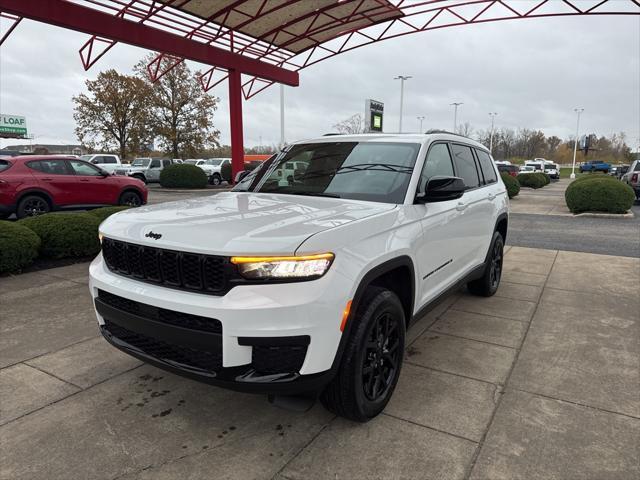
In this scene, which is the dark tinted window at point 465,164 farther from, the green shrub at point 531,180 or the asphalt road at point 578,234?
the green shrub at point 531,180

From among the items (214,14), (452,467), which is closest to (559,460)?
(452,467)

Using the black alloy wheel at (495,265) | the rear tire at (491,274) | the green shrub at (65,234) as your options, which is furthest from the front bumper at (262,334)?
the green shrub at (65,234)

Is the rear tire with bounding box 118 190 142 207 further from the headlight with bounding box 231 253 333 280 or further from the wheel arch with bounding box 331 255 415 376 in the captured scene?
the headlight with bounding box 231 253 333 280

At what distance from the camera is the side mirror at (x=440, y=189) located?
322 centimetres

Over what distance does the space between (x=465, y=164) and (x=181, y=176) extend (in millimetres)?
22868

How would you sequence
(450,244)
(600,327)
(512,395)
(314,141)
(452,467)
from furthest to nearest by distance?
(600,327)
(314,141)
(450,244)
(512,395)
(452,467)

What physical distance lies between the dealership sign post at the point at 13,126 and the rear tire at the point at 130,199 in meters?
66.0

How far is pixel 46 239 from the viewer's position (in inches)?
266

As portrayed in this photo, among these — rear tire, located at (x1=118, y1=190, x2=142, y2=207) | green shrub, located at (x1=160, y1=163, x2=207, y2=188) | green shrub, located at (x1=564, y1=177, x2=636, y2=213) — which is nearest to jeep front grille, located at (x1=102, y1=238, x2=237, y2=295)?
rear tire, located at (x1=118, y1=190, x2=142, y2=207)

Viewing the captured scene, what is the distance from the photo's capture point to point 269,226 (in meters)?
2.49

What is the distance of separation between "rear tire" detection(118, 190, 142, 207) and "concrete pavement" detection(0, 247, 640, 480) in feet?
25.8

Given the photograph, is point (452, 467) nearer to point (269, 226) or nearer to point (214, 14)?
point (269, 226)

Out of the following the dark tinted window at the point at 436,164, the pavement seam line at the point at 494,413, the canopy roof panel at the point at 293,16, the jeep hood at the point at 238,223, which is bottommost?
the pavement seam line at the point at 494,413

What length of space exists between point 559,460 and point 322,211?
76.8 inches
